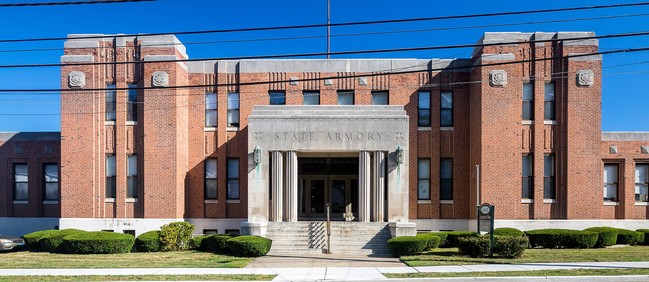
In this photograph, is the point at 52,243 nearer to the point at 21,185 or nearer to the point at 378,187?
the point at 21,185

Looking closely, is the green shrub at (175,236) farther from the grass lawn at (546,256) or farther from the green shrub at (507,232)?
the green shrub at (507,232)

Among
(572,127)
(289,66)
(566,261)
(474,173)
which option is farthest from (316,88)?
(566,261)

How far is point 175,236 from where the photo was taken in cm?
2469

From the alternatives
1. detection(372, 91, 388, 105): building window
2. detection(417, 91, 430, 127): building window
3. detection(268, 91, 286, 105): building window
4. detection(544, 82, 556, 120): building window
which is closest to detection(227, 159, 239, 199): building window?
detection(268, 91, 286, 105): building window

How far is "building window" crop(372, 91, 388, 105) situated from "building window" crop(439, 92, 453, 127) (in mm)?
3178

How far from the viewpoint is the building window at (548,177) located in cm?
2817

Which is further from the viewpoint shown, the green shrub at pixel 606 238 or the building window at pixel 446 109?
the building window at pixel 446 109

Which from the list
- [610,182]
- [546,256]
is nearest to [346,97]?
[546,256]

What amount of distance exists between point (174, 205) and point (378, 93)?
42.4 ft

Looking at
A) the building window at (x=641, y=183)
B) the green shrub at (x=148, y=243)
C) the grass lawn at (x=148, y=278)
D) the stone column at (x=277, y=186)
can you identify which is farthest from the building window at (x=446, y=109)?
the grass lawn at (x=148, y=278)

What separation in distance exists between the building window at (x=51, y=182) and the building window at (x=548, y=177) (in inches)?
1080

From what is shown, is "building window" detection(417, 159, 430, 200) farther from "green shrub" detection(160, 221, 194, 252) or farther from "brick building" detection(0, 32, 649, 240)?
"green shrub" detection(160, 221, 194, 252)

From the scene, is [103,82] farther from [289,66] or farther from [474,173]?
[474,173]

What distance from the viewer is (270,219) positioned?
90.3 feet
